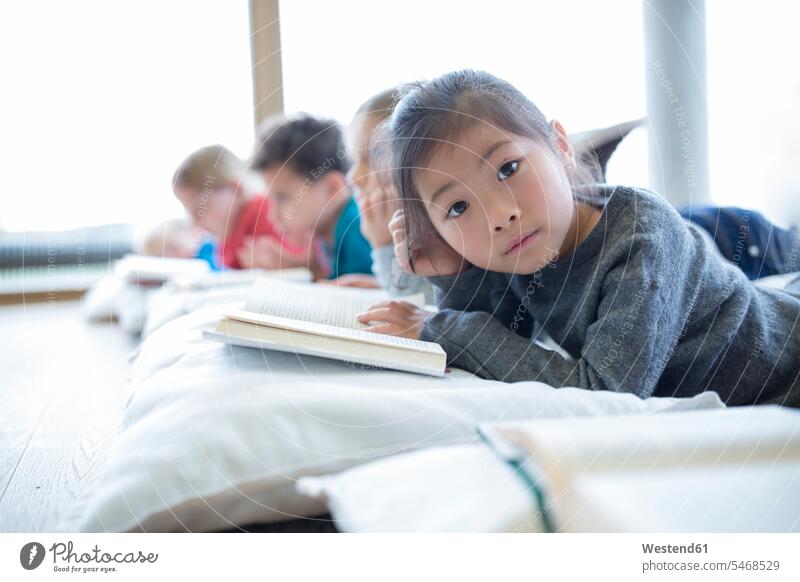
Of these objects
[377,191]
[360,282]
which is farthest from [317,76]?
[360,282]

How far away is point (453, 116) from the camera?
1.55ft

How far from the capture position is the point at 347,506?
1.20 ft

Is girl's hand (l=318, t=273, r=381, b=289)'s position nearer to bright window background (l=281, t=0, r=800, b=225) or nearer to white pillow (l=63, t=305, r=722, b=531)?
bright window background (l=281, t=0, r=800, b=225)

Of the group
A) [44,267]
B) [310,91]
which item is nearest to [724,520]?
[310,91]

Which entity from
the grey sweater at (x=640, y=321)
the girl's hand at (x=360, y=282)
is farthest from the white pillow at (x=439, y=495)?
the girl's hand at (x=360, y=282)

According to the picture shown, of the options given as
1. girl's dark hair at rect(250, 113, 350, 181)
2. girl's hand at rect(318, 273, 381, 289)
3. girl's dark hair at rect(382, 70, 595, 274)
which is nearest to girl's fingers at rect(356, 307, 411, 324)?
girl's dark hair at rect(382, 70, 595, 274)

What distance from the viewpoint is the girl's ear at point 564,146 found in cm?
49

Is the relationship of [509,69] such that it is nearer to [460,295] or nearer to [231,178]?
[460,295]

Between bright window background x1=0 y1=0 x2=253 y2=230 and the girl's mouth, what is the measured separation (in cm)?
27

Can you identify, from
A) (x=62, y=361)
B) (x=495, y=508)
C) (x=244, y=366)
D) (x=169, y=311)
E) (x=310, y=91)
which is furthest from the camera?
(x=62, y=361)

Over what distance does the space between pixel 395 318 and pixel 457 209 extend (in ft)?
0.40

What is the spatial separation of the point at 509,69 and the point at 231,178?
2.11 ft

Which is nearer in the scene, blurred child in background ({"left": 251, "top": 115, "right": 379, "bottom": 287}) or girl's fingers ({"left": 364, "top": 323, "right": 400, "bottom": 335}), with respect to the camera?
girl's fingers ({"left": 364, "top": 323, "right": 400, "bottom": 335})

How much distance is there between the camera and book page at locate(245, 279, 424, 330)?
1.88 feet
